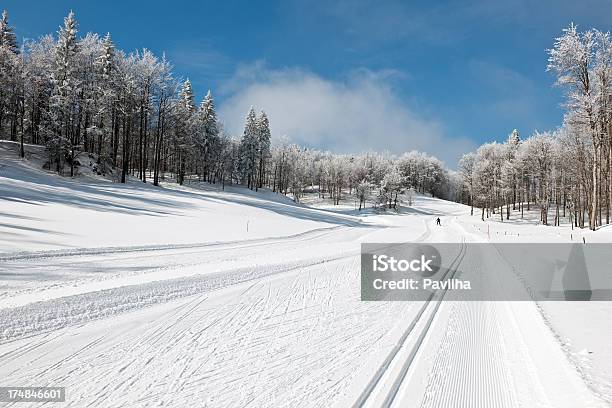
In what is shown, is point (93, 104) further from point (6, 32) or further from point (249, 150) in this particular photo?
point (249, 150)

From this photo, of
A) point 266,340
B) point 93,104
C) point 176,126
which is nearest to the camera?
point 266,340

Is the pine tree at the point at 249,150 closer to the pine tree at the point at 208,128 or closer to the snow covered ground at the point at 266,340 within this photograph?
the pine tree at the point at 208,128

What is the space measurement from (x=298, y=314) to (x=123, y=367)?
2.97m

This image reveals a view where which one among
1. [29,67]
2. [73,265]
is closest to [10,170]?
[29,67]

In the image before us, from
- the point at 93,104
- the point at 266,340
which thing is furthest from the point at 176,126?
the point at 266,340

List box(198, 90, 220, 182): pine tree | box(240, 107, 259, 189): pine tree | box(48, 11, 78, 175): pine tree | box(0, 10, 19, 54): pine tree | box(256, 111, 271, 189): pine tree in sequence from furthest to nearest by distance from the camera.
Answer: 1. box(256, 111, 271, 189): pine tree
2. box(240, 107, 259, 189): pine tree
3. box(198, 90, 220, 182): pine tree
4. box(0, 10, 19, 54): pine tree
5. box(48, 11, 78, 175): pine tree

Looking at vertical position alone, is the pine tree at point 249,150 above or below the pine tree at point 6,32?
below

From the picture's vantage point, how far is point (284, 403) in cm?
347

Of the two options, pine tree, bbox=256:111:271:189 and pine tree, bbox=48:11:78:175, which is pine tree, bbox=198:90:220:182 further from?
pine tree, bbox=48:11:78:175

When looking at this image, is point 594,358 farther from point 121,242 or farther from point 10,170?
point 10,170

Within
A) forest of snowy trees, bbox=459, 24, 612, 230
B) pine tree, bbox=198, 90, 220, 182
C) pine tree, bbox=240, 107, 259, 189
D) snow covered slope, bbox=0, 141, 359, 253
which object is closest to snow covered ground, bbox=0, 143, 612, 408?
snow covered slope, bbox=0, 141, 359, 253

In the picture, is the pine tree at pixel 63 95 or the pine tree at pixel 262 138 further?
the pine tree at pixel 262 138

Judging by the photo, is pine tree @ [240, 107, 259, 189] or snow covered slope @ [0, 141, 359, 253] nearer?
snow covered slope @ [0, 141, 359, 253]

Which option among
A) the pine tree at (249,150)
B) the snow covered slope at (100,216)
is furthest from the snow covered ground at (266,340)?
the pine tree at (249,150)
